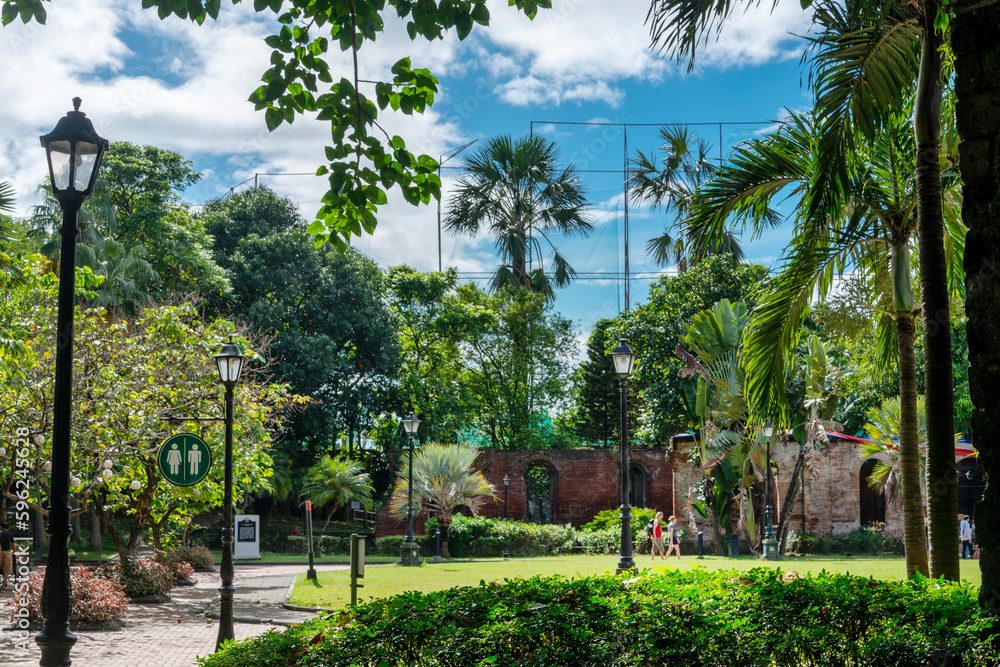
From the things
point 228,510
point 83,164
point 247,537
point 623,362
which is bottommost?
point 247,537

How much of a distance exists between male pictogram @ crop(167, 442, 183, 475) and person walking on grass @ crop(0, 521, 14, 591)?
860cm

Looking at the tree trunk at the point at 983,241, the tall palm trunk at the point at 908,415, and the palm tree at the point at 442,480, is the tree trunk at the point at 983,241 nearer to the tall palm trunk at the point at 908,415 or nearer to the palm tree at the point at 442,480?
the tall palm trunk at the point at 908,415

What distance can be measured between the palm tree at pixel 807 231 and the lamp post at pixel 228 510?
641 centimetres

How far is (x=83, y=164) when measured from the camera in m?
6.61

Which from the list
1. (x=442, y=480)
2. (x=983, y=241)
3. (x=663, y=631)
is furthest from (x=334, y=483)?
(x=983, y=241)

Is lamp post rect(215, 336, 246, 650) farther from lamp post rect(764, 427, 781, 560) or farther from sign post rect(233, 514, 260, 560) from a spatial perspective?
lamp post rect(764, 427, 781, 560)

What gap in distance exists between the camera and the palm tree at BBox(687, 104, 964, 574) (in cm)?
920

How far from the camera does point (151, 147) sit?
33000 mm

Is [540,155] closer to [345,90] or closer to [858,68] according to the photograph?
[858,68]

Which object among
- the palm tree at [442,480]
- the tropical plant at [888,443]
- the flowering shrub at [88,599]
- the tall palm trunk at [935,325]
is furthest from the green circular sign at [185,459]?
the palm tree at [442,480]

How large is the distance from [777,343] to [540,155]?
106 ft

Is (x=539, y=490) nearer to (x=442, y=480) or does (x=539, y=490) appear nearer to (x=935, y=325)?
(x=442, y=480)

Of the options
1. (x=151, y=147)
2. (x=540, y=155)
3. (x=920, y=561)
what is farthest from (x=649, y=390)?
(x=920, y=561)

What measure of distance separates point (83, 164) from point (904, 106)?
7.61m
